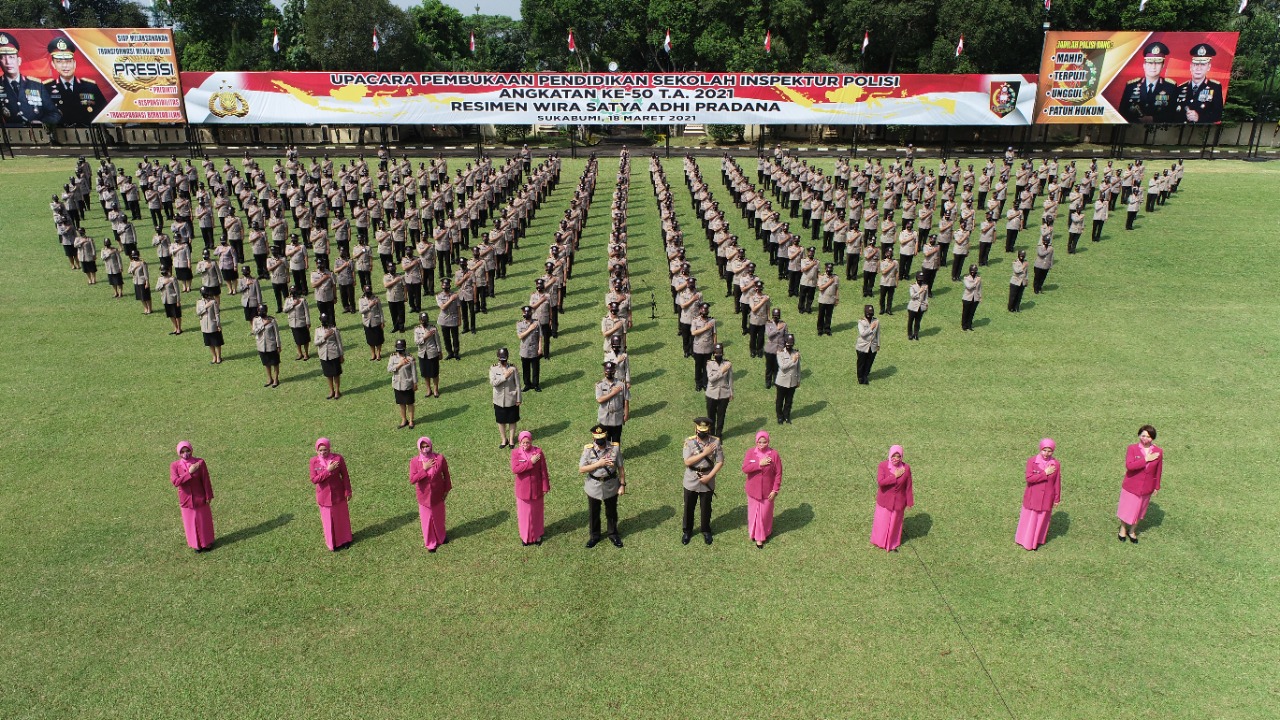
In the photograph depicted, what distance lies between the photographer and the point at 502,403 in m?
10.2

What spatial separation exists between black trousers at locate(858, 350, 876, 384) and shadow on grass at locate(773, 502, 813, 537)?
13.0 ft

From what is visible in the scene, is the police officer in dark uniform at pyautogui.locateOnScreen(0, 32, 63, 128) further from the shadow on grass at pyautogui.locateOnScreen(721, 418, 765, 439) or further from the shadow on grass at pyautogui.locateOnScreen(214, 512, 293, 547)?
the shadow on grass at pyautogui.locateOnScreen(721, 418, 765, 439)

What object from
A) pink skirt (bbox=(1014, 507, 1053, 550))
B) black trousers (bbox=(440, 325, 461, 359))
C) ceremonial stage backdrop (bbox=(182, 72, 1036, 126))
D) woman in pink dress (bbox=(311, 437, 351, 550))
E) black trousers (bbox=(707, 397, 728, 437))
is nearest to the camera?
woman in pink dress (bbox=(311, 437, 351, 550))

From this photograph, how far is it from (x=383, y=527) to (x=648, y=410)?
175 inches

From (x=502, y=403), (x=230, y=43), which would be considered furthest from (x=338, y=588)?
(x=230, y=43)

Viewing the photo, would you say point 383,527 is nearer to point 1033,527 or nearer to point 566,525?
point 566,525

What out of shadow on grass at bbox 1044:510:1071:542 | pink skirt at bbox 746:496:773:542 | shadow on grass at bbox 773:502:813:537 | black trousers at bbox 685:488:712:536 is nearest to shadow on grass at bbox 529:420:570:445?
black trousers at bbox 685:488:712:536

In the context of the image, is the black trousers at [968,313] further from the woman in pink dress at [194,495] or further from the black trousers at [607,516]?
the woman in pink dress at [194,495]

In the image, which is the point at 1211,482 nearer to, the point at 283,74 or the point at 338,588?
the point at 338,588

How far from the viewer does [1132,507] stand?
323 inches

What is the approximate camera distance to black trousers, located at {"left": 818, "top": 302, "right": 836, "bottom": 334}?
47.4 ft

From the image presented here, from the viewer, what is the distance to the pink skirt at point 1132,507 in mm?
8164

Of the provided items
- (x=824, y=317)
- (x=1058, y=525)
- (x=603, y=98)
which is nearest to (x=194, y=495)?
(x=1058, y=525)

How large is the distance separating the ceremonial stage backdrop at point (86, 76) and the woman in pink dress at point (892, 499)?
131 ft
